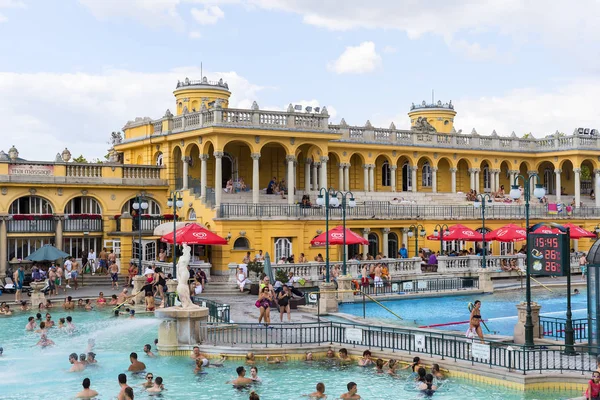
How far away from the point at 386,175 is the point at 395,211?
776cm

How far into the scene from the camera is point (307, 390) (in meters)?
19.1

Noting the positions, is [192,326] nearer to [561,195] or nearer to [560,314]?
[560,314]

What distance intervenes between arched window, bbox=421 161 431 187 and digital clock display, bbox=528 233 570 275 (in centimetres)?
3417

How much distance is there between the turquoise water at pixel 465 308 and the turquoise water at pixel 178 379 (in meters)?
8.14

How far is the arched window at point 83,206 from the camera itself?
41969mm

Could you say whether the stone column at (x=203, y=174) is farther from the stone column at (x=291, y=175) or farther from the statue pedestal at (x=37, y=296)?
the statue pedestal at (x=37, y=296)

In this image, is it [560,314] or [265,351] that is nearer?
[265,351]

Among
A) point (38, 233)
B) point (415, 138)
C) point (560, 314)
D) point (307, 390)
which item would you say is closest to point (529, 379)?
point (307, 390)

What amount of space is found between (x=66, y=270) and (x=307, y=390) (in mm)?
21910

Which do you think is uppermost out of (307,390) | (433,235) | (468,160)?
(468,160)

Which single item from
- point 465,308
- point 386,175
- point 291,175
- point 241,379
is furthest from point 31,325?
point 386,175

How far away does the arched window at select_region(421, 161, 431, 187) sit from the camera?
55.8 m

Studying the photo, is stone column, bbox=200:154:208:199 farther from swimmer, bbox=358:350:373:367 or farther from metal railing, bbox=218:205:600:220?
swimmer, bbox=358:350:373:367

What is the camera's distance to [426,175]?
184 feet
